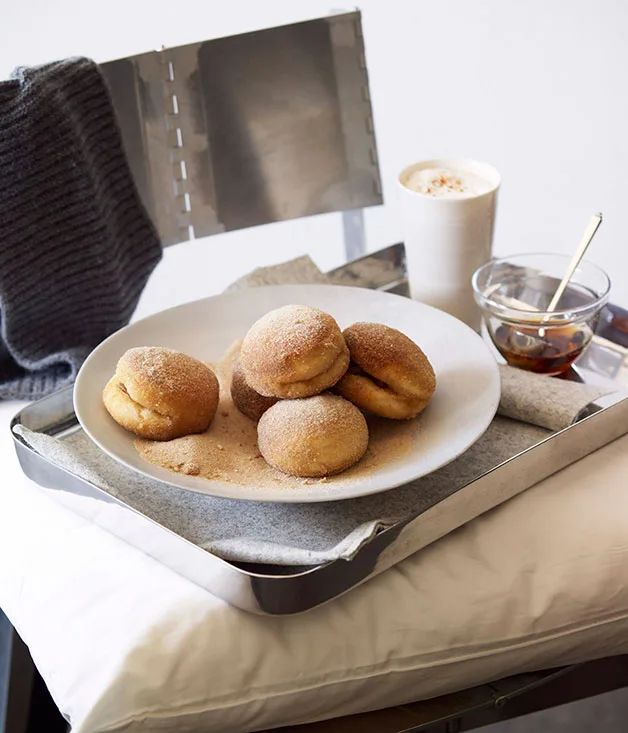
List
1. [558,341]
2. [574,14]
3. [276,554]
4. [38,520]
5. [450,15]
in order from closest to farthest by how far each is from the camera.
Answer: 1. [276,554]
2. [38,520]
3. [558,341]
4. [574,14]
5. [450,15]

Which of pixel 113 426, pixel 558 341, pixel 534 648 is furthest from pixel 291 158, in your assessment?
pixel 534 648

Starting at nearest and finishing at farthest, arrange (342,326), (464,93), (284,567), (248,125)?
(284,567) → (342,326) → (248,125) → (464,93)

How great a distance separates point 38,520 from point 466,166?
486 mm

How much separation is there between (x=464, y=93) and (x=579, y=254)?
2.86ft

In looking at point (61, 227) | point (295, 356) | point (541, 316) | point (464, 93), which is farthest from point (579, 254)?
point (464, 93)

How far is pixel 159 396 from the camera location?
0.55 metres

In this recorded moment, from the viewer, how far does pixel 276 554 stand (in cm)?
49

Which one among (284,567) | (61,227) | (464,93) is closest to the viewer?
(284,567)

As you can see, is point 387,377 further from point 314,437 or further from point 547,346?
point 547,346

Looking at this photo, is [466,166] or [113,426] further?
[466,166]

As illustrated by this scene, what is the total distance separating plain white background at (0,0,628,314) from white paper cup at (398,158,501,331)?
0.58m

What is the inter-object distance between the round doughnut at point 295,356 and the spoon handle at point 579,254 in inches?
10.2

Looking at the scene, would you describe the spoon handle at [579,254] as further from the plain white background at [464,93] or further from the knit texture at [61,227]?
the plain white background at [464,93]

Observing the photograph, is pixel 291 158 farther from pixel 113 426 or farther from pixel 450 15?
→ pixel 450 15
